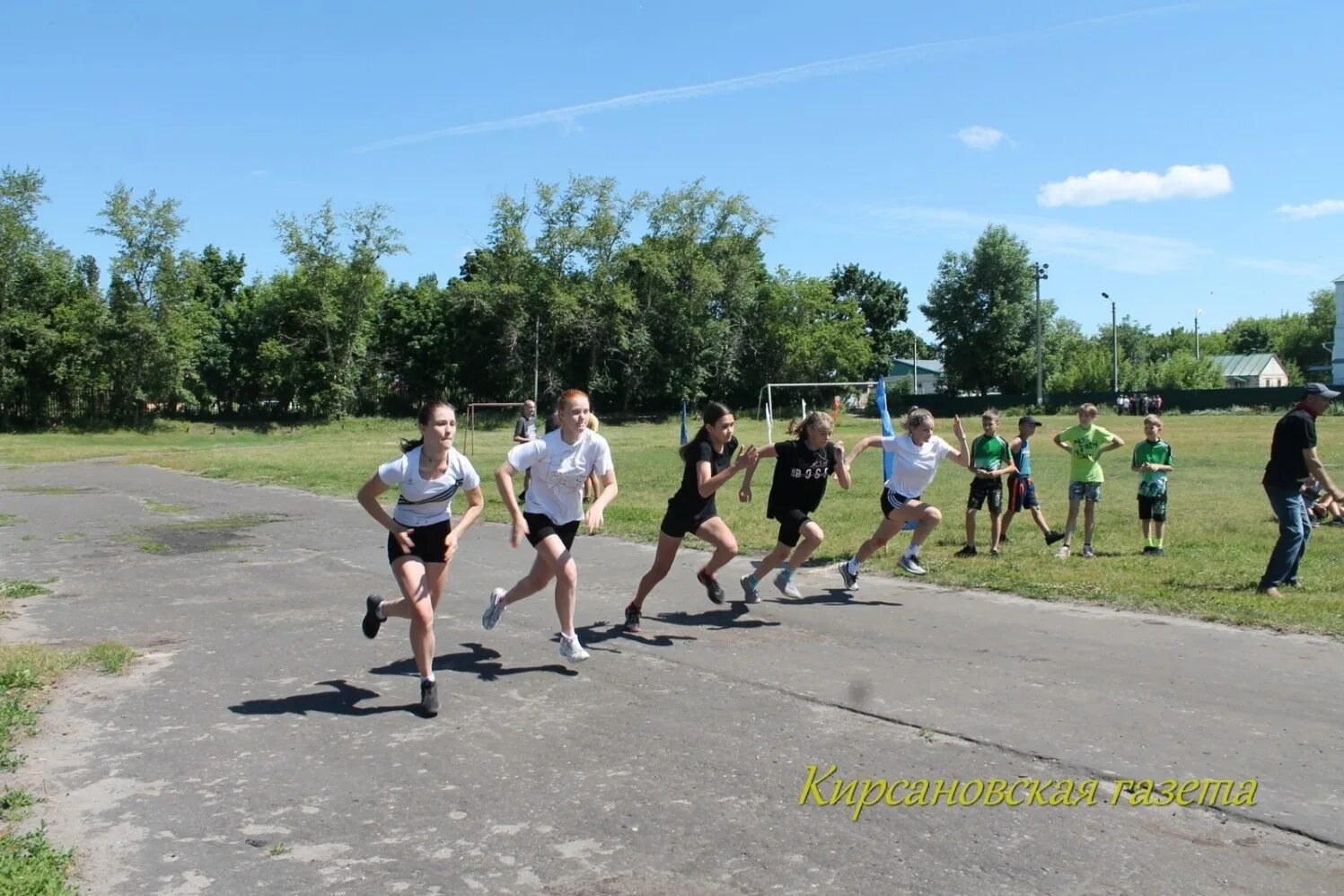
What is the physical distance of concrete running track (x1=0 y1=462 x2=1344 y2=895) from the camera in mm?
4199

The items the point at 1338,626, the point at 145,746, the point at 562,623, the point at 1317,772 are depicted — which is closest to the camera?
the point at 1317,772

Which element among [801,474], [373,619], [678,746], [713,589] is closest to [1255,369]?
[801,474]

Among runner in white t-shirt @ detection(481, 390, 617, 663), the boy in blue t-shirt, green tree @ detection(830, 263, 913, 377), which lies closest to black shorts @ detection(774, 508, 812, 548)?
runner in white t-shirt @ detection(481, 390, 617, 663)

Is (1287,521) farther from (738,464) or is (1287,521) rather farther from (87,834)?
(87,834)

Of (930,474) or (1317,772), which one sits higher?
(930,474)

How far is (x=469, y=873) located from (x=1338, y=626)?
278 inches

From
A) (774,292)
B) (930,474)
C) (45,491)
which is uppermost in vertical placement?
(774,292)

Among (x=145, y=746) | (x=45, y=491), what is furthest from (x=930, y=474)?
(x=45, y=491)

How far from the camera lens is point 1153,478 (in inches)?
483

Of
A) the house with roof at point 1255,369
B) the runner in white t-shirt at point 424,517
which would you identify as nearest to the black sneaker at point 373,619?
the runner in white t-shirt at point 424,517

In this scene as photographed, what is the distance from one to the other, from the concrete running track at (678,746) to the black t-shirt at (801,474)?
97cm

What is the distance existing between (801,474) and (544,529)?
8.81 feet

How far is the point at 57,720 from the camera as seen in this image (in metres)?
6.24

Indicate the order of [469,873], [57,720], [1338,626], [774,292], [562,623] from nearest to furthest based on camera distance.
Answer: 1. [469,873]
2. [57,720]
3. [562,623]
4. [1338,626]
5. [774,292]
